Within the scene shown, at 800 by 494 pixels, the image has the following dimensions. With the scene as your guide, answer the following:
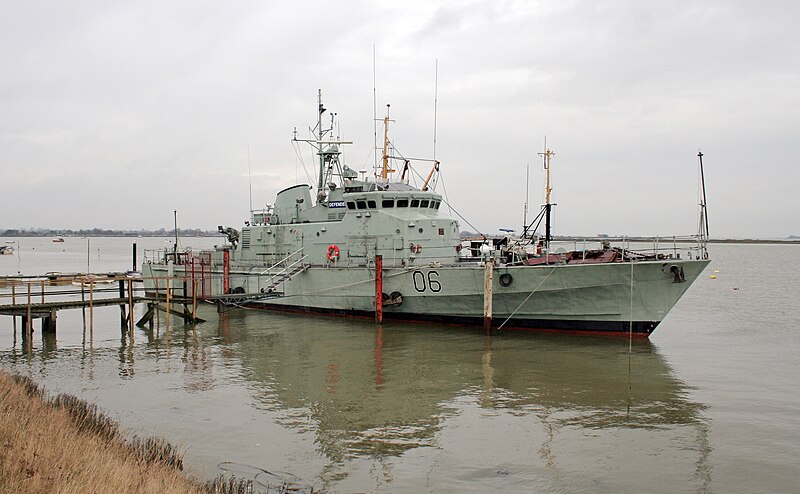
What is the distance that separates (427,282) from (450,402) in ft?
32.7

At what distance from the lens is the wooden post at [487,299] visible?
22.0m

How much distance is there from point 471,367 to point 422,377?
5.84 ft

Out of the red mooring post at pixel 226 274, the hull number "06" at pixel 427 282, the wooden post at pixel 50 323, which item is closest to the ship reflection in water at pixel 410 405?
the wooden post at pixel 50 323

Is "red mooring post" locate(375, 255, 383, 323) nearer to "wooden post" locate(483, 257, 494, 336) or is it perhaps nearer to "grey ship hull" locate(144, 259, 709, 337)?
"grey ship hull" locate(144, 259, 709, 337)

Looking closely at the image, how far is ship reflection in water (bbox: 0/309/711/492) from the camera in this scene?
10.1 meters

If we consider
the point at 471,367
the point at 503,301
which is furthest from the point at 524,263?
the point at 471,367

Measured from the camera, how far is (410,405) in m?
13.8

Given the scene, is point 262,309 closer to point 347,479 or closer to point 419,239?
point 419,239

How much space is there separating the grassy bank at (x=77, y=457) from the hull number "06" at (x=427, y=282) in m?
14.0

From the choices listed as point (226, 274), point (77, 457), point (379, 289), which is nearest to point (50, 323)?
point (226, 274)

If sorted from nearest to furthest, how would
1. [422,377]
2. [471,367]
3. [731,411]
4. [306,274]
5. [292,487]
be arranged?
[292,487] → [731,411] → [422,377] → [471,367] → [306,274]

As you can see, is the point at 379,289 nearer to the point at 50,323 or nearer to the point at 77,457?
the point at 50,323

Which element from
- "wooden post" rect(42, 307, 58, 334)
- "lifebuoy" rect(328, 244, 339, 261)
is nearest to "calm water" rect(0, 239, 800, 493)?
"wooden post" rect(42, 307, 58, 334)

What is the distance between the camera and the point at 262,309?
30516 mm
